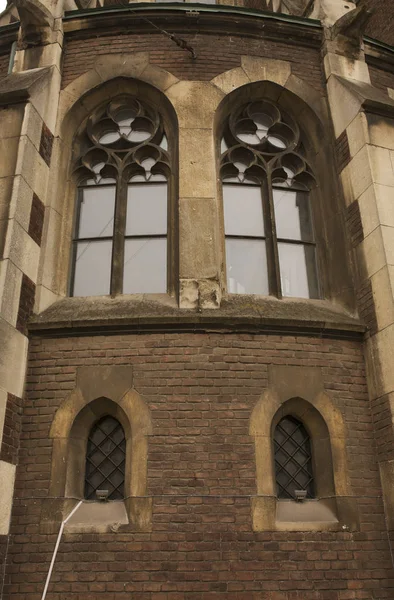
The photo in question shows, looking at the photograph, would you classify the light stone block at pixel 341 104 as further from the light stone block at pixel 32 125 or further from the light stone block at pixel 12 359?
the light stone block at pixel 12 359

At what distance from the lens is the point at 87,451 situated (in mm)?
5930

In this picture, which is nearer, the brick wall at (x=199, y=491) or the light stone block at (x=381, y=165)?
the brick wall at (x=199, y=491)

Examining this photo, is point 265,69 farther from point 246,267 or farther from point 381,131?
point 246,267

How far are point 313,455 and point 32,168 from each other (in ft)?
15.0

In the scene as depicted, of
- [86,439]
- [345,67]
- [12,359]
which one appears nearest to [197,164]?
[345,67]

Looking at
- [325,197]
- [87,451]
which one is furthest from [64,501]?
[325,197]

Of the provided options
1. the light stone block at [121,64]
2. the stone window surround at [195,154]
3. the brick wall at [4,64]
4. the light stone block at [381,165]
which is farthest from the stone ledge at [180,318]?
the brick wall at [4,64]

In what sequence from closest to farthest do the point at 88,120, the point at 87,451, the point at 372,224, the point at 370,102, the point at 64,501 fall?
the point at 64,501, the point at 87,451, the point at 372,224, the point at 370,102, the point at 88,120

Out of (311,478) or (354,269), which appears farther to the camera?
(354,269)

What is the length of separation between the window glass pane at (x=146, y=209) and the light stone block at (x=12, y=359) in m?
1.98

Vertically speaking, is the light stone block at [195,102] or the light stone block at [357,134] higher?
the light stone block at [195,102]

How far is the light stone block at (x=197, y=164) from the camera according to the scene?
6.85m

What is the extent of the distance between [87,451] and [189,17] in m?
5.89

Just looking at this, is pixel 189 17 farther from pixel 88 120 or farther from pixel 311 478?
pixel 311 478
